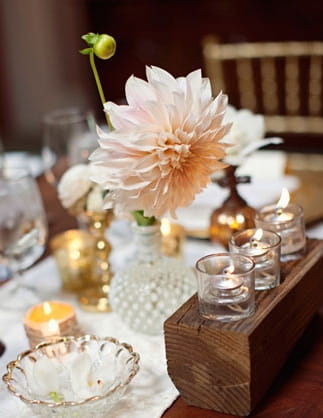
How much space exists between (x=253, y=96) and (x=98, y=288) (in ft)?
4.87

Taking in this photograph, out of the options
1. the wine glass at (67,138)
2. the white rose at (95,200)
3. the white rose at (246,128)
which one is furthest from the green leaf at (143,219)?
the wine glass at (67,138)

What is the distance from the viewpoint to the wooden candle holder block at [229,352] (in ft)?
2.59

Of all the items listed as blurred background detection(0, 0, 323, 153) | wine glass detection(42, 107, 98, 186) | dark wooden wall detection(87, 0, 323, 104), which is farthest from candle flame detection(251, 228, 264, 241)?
dark wooden wall detection(87, 0, 323, 104)

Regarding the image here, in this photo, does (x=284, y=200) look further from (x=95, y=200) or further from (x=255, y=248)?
(x=95, y=200)

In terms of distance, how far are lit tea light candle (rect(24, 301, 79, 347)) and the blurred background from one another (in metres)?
1.02

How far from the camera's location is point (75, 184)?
43.9 inches

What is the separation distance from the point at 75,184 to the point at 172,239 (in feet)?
0.64

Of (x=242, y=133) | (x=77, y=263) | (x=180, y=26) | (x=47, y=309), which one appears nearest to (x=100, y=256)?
(x=77, y=263)

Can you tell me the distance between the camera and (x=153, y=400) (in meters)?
0.87

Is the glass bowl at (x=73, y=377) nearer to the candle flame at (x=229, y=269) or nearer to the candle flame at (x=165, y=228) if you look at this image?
the candle flame at (x=229, y=269)

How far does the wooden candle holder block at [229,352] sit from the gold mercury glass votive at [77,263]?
365 millimetres

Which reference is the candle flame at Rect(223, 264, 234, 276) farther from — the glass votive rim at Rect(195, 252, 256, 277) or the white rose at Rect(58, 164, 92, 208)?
the white rose at Rect(58, 164, 92, 208)

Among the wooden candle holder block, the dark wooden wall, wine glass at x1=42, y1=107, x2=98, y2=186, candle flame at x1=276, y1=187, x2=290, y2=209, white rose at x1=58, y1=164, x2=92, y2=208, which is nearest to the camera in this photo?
the wooden candle holder block

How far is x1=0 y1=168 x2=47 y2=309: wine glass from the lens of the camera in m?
1.16
